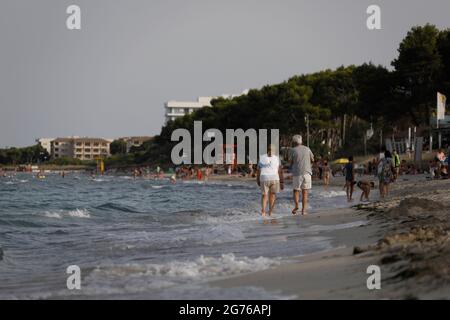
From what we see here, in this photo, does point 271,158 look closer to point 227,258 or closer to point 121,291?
point 227,258

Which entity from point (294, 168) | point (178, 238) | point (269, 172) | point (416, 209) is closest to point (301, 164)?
point (294, 168)

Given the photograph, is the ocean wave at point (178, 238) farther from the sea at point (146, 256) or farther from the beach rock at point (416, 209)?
the beach rock at point (416, 209)

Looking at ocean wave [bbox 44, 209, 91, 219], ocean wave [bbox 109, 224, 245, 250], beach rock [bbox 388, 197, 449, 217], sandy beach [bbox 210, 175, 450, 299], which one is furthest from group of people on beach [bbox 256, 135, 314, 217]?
ocean wave [bbox 44, 209, 91, 219]

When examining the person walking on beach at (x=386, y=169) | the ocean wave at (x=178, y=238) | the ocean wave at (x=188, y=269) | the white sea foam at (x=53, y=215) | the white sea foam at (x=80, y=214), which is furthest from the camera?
the white sea foam at (x=80, y=214)

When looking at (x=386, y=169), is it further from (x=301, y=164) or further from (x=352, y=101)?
(x=352, y=101)

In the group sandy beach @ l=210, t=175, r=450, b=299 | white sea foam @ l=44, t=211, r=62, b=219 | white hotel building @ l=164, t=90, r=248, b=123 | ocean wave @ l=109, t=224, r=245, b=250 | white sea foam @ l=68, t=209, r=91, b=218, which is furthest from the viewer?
white hotel building @ l=164, t=90, r=248, b=123

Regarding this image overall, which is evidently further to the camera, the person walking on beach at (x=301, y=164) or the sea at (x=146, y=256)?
the person walking on beach at (x=301, y=164)

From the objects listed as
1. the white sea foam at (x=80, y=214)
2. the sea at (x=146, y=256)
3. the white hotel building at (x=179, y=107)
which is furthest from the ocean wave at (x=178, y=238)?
the white hotel building at (x=179, y=107)

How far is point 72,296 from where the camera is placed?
18.2 feet

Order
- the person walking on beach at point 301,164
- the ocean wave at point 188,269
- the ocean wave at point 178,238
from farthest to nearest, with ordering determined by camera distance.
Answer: the person walking on beach at point 301,164 → the ocean wave at point 178,238 → the ocean wave at point 188,269

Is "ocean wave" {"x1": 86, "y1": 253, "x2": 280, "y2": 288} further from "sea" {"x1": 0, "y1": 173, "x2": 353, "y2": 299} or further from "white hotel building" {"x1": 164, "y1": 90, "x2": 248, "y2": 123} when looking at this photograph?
"white hotel building" {"x1": 164, "y1": 90, "x2": 248, "y2": 123}

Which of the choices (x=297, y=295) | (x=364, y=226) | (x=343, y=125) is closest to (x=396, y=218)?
(x=364, y=226)

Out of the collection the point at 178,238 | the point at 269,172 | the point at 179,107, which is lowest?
the point at 178,238

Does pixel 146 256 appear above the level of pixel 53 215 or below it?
above
